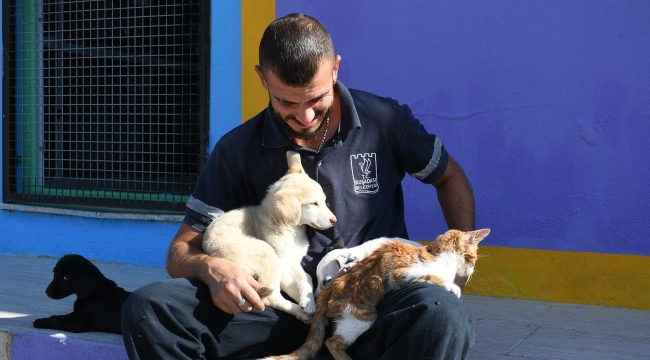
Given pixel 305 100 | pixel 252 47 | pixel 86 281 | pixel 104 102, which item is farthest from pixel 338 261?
pixel 104 102

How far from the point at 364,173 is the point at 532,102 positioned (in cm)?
180

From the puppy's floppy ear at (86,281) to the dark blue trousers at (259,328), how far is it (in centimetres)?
118

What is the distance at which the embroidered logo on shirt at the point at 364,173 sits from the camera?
3127 mm

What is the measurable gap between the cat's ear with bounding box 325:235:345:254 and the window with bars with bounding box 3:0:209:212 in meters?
2.54

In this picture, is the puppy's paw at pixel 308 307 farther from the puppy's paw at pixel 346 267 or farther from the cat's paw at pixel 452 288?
the cat's paw at pixel 452 288

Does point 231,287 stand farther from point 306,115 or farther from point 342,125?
point 342,125

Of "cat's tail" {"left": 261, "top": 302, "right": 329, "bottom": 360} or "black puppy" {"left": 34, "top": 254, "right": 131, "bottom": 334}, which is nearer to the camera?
"cat's tail" {"left": 261, "top": 302, "right": 329, "bottom": 360}

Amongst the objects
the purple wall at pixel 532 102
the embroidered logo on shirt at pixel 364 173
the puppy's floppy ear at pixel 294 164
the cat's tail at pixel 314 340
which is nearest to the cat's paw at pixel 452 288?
the cat's tail at pixel 314 340

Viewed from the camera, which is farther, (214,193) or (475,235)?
(214,193)

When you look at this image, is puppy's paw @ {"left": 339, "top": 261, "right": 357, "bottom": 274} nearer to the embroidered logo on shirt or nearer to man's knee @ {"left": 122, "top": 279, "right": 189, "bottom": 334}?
the embroidered logo on shirt

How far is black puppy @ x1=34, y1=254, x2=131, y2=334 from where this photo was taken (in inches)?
150

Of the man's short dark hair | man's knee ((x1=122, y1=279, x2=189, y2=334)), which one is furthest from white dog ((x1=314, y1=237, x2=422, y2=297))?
the man's short dark hair

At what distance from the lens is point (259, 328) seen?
295cm

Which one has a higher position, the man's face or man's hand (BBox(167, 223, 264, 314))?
the man's face
